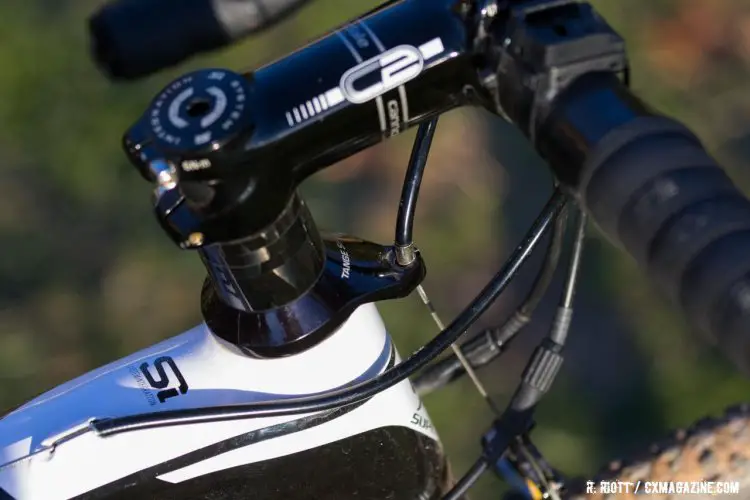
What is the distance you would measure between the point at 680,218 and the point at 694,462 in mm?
646

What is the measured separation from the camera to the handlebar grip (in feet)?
2.19

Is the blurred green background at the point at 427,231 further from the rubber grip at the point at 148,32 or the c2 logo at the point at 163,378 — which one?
the rubber grip at the point at 148,32

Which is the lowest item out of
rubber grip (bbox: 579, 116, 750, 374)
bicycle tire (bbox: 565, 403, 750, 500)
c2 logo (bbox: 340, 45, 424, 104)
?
bicycle tire (bbox: 565, 403, 750, 500)

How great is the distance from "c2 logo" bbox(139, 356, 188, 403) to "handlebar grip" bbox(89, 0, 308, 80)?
299 millimetres

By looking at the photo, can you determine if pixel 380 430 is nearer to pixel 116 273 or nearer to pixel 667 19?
pixel 116 273

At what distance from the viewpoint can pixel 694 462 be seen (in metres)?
1.02

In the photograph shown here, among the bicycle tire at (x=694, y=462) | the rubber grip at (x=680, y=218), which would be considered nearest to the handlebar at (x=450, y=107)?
the rubber grip at (x=680, y=218)

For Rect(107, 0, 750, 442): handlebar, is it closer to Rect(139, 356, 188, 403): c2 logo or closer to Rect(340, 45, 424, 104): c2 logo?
Rect(340, 45, 424, 104): c2 logo

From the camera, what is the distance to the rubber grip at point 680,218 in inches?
18.1

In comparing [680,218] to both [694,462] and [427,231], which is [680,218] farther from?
[427,231]

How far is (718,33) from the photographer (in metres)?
2.03

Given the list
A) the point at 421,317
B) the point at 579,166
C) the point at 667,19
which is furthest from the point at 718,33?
the point at 579,166

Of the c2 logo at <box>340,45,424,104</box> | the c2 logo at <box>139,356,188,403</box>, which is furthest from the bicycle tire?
the c2 logo at <box>340,45,424,104</box>

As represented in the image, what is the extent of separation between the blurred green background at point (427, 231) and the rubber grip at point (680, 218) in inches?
46.9
